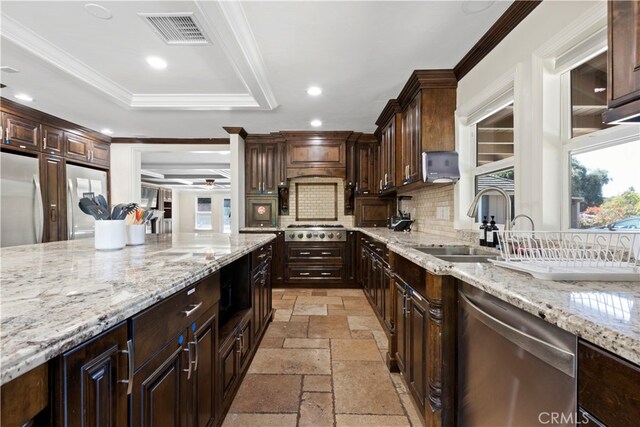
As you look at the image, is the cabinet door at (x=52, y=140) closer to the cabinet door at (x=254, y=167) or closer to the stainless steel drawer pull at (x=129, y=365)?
the cabinet door at (x=254, y=167)

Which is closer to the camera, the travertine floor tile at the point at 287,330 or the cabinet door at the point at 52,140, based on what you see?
the travertine floor tile at the point at 287,330

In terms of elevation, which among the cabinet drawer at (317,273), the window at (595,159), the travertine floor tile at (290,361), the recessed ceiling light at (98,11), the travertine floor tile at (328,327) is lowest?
the travertine floor tile at (290,361)

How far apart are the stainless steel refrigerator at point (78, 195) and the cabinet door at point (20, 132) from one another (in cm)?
54

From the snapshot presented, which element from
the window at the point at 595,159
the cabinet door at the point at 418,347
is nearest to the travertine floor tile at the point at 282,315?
the cabinet door at the point at 418,347

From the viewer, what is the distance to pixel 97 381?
2.30ft

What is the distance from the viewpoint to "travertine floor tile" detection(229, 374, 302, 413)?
1.82 meters

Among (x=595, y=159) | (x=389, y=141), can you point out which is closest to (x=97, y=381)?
(x=595, y=159)

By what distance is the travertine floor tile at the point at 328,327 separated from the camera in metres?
2.88

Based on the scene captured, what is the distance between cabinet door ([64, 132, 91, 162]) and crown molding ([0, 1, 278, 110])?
1548mm

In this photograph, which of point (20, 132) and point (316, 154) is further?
point (316, 154)

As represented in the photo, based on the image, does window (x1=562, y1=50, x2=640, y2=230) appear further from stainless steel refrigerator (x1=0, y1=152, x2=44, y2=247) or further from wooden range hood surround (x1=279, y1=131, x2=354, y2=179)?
stainless steel refrigerator (x1=0, y1=152, x2=44, y2=247)

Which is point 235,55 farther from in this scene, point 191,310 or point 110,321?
point 110,321

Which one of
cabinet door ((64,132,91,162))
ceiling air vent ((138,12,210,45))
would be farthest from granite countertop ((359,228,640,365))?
cabinet door ((64,132,91,162))

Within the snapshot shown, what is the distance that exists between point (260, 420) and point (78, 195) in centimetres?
442
